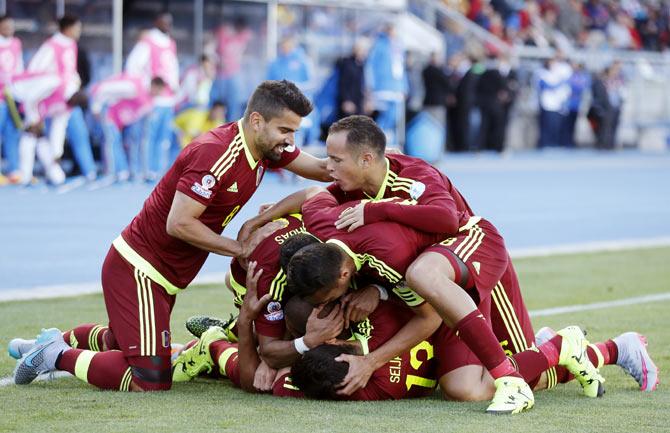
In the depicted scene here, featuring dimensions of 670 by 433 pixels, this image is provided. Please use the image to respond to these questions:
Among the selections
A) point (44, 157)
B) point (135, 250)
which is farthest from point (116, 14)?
point (135, 250)

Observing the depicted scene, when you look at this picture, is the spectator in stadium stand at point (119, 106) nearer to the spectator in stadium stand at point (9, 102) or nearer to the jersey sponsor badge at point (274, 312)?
the spectator in stadium stand at point (9, 102)

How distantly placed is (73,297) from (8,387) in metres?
3.08

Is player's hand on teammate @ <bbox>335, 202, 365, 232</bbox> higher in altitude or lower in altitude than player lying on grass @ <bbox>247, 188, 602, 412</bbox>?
higher

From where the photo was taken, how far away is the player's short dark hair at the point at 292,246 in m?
6.29

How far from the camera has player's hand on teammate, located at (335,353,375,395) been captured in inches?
245

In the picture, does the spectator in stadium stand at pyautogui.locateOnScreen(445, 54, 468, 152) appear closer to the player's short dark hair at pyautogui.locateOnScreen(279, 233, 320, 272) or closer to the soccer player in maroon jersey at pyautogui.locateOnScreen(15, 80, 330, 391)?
the soccer player in maroon jersey at pyautogui.locateOnScreen(15, 80, 330, 391)

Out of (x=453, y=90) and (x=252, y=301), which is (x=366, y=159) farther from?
(x=453, y=90)

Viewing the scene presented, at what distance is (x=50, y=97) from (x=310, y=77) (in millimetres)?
4867

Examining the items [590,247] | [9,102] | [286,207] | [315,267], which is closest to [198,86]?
[9,102]

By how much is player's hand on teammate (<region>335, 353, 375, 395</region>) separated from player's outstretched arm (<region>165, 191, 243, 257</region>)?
864mm

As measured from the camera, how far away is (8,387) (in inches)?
262

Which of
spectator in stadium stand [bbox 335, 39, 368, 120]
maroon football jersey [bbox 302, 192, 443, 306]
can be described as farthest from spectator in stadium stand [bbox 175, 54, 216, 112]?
maroon football jersey [bbox 302, 192, 443, 306]

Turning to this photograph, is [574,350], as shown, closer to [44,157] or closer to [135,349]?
[135,349]

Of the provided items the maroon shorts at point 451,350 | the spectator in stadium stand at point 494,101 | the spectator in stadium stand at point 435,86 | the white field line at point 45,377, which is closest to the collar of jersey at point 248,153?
the maroon shorts at point 451,350
